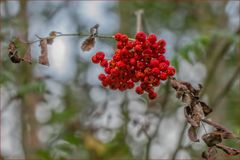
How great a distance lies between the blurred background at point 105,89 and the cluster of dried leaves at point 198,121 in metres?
0.99

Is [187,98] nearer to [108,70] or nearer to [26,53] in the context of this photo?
[108,70]

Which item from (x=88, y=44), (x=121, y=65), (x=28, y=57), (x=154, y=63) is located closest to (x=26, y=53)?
(x=28, y=57)

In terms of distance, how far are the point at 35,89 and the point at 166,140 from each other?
9.08 ft

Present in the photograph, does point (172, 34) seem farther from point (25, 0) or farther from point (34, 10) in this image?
point (25, 0)

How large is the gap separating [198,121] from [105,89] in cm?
189

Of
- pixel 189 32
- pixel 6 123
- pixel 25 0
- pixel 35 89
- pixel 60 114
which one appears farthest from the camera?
pixel 189 32

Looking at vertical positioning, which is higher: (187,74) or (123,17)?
(123,17)

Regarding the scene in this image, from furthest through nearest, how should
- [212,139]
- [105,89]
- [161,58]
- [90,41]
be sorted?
[105,89] < [90,41] < [161,58] < [212,139]

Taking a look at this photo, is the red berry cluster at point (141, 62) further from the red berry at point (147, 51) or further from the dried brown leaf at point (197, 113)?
the dried brown leaf at point (197, 113)

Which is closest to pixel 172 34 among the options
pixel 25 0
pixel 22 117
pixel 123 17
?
pixel 123 17

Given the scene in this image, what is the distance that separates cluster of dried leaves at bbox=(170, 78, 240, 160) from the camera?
148 centimetres

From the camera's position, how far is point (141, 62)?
1.57 m

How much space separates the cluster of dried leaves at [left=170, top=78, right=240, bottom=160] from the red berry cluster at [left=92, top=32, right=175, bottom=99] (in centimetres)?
6

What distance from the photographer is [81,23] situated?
16.8ft
